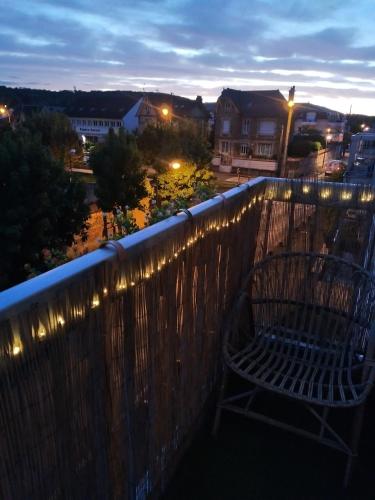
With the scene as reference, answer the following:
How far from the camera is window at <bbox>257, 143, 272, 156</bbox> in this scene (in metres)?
27.6

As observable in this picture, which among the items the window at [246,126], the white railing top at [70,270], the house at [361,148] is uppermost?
the window at [246,126]

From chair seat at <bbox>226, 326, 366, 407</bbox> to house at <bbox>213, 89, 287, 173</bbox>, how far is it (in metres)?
25.0

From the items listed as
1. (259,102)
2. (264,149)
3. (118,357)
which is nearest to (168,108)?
(259,102)

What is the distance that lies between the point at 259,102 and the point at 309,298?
2820cm

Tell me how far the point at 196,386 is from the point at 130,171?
40.6 ft

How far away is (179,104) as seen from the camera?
35.3 metres

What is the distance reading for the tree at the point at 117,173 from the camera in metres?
13.4

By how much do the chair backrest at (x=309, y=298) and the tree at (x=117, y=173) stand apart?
1111 centimetres

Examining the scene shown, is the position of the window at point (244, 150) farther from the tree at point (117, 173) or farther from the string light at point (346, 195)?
the string light at point (346, 195)

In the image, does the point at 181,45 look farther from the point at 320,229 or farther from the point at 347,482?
the point at 347,482

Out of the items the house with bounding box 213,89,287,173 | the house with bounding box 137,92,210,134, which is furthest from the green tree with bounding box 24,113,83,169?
the house with bounding box 137,92,210,134

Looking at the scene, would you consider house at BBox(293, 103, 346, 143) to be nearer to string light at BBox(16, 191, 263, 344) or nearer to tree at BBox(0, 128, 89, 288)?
tree at BBox(0, 128, 89, 288)

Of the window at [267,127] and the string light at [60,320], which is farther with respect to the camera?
the window at [267,127]

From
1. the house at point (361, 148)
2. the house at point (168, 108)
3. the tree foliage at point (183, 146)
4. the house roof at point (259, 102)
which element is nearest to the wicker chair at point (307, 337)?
the tree foliage at point (183, 146)
